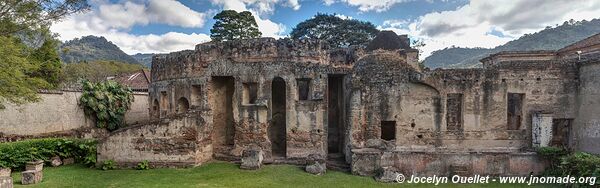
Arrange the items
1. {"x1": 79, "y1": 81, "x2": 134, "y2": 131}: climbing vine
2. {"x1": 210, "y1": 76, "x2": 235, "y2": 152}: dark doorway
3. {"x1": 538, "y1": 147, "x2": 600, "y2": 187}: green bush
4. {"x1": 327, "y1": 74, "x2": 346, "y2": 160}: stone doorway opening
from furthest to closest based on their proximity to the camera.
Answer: {"x1": 79, "y1": 81, "x2": 134, "y2": 131}: climbing vine, {"x1": 327, "y1": 74, "x2": 346, "y2": 160}: stone doorway opening, {"x1": 210, "y1": 76, "x2": 235, "y2": 152}: dark doorway, {"x1": 538, "y1": 147, "x2": 600, "y2": 187}: green bush

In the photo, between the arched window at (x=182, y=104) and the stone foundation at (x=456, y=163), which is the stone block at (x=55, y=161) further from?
the stone foundation at (x=456, y=163)

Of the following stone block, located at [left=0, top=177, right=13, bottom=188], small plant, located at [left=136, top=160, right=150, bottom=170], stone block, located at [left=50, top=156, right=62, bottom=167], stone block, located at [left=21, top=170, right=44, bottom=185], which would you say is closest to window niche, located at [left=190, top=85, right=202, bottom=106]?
small plant, located at [left=136, top=160, right=150, bottom=170]

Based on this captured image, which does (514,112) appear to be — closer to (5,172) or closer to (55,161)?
(55,161)

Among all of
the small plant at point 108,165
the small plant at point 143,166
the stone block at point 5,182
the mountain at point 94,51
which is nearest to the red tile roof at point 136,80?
the small plant at point 108,165

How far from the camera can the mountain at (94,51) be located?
69438 mm

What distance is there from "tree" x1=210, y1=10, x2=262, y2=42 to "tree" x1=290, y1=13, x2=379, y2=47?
706 centimetres

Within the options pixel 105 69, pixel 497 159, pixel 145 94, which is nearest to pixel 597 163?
pixel 497 159

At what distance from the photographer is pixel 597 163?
31.3 ft

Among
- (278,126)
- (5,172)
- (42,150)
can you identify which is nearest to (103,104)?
(42,150)

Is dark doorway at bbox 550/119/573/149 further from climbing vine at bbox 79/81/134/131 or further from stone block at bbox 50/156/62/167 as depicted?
climbing vine at bbox 79/81/134/131

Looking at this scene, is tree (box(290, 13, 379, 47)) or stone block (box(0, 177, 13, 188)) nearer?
stone block (box(0, 177, 13, 188))

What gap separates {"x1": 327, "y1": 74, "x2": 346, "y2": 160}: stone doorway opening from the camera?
15.3 metres

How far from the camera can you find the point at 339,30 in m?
39.5

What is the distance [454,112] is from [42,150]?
15.0m
